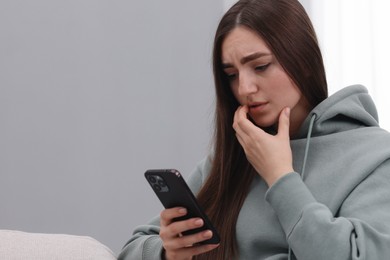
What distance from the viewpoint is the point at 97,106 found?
2941 millimetres

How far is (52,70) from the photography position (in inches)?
115

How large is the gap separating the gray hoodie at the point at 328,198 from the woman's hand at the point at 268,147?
0.04m

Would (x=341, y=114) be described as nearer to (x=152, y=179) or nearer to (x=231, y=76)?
(x=231, y=76)

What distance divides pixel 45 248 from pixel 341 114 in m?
0.65

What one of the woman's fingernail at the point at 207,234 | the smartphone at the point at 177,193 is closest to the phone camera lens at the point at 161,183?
the smartphone at the point at 177,193

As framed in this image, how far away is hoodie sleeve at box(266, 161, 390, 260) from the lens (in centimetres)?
142

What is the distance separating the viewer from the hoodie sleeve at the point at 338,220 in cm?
142

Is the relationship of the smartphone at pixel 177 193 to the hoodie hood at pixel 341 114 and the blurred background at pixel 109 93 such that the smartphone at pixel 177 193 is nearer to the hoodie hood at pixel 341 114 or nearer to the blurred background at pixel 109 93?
the hoodie hood at pixel 341 114

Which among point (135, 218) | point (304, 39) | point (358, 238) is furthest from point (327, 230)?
point (135, 218)

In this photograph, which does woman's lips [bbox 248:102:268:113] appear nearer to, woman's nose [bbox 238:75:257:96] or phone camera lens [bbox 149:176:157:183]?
woman's nose [bbox 238:75:257:96]

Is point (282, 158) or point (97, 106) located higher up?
point (282, 158)

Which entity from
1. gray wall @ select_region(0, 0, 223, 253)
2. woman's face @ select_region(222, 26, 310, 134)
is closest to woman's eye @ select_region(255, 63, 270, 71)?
woman's face @ select_region(222, 26, 310, 134)

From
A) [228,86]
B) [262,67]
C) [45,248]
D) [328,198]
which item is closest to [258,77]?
[262,67]

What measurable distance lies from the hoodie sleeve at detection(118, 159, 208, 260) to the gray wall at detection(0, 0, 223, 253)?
3.25ft
